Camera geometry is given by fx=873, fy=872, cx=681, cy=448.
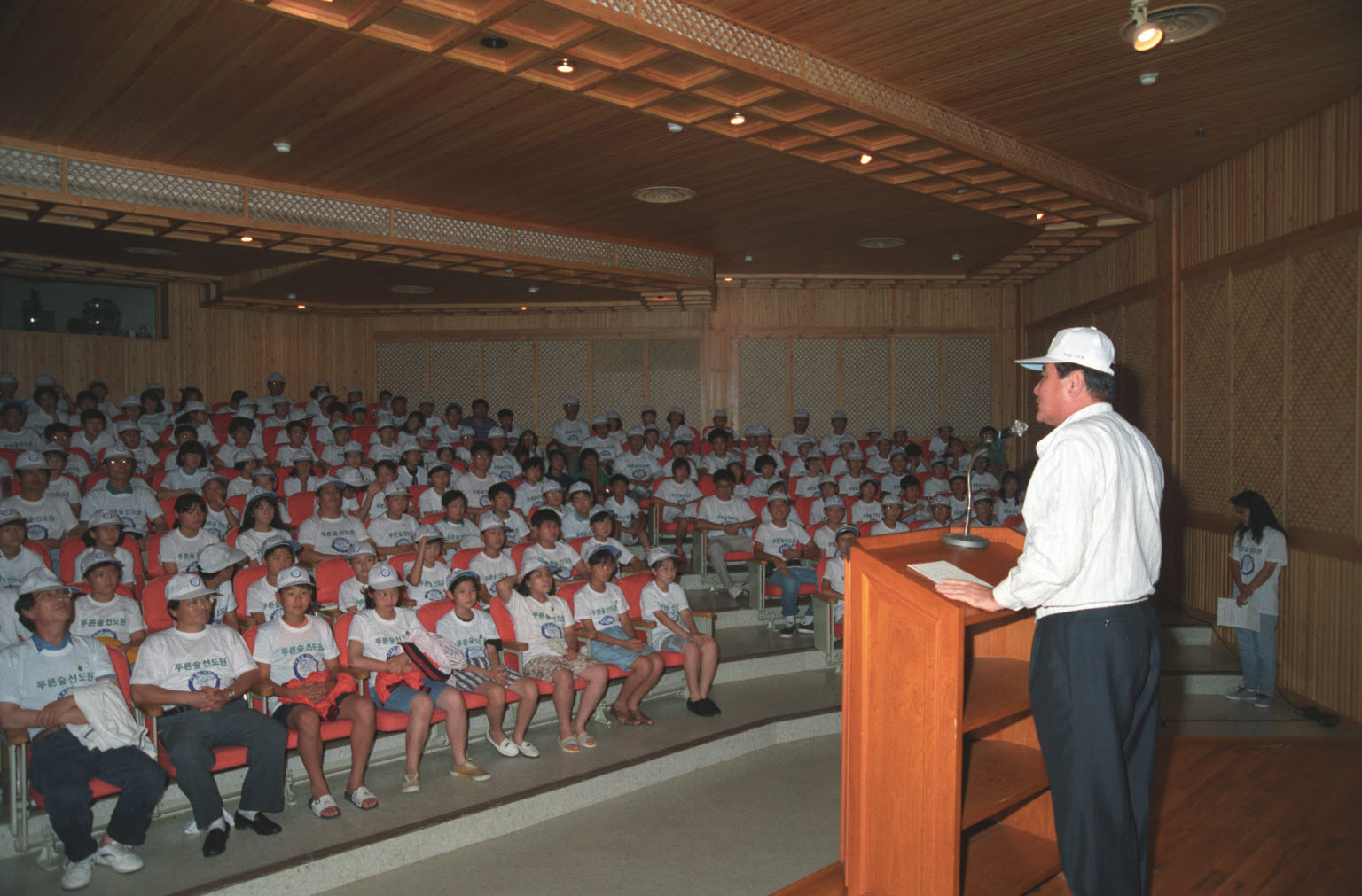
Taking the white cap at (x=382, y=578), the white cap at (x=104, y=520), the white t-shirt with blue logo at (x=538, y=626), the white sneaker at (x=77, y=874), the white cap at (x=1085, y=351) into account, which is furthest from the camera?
the white t-shirt with blue logo at (x=538, y=626)

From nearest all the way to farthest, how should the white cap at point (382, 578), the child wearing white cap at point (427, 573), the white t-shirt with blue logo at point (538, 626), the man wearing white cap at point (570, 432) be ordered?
the white cap at point (382, 578) < the white t-shirt with blue logo at point (538, 626) < the child wearing white cap at point (427, 573) < the man wearing white cap at point (570, 432)

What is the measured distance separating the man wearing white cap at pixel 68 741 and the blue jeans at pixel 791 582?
431 cm

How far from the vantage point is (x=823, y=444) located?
428 inches

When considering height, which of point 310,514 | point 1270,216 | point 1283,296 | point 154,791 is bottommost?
point 154,791

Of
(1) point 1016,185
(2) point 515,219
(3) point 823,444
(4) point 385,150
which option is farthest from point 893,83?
(3) point 823,444

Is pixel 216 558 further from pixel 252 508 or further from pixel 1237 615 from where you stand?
pixel 1237 615

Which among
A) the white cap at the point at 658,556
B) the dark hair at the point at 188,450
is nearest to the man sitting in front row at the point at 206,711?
the white cap at the point at 658,556

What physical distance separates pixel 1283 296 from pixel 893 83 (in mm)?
3274

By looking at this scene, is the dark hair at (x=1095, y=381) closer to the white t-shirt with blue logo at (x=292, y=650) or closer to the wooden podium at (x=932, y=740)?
the wooden podium at (x=932, y=740)

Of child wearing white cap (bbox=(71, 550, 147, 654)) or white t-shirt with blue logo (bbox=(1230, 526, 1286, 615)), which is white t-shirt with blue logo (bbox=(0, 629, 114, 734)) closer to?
child wearing white cap (bbox=(71, 550, 147, 654))

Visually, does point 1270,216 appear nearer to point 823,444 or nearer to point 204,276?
point 823,444

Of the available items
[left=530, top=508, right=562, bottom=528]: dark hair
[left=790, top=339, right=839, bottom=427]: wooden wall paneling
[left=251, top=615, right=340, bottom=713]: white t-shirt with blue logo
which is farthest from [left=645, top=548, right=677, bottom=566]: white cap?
[left=790, top=339, right=839, bottom=427]: wooden wall paneling

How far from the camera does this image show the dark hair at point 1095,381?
227 cm

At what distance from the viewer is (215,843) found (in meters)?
3.64
